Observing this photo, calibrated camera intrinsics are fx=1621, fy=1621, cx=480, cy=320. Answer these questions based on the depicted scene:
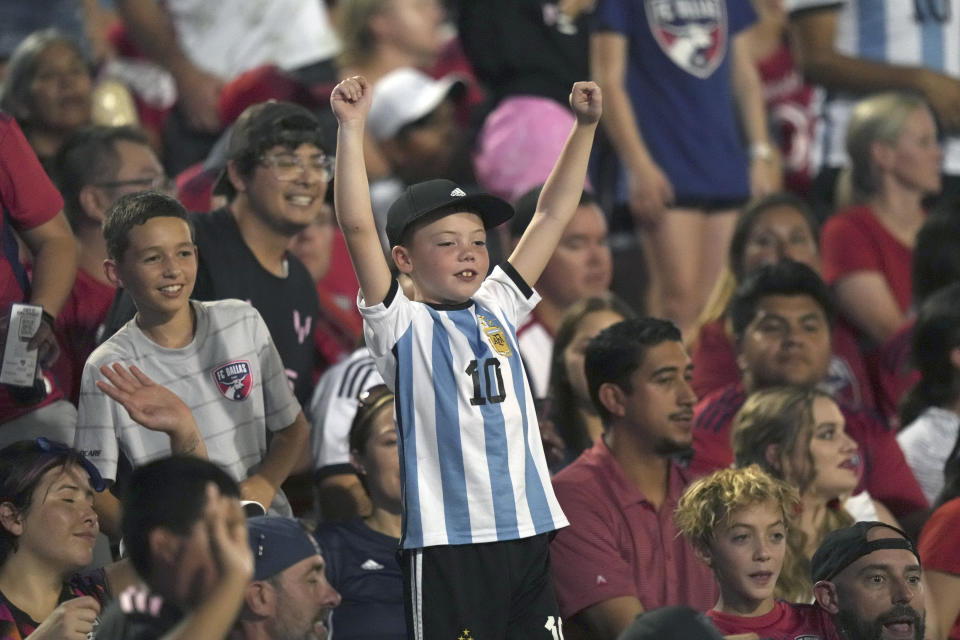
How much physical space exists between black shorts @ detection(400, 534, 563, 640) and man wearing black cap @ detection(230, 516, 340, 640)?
0.22m

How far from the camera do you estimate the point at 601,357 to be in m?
5.31

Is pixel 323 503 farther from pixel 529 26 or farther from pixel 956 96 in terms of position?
pixel 956 96

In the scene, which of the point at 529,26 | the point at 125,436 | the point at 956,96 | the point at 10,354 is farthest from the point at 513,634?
the point at 956,96

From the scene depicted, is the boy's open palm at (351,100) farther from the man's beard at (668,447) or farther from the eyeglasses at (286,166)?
the man's beard at (668,447)

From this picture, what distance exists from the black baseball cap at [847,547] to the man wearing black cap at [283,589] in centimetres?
141

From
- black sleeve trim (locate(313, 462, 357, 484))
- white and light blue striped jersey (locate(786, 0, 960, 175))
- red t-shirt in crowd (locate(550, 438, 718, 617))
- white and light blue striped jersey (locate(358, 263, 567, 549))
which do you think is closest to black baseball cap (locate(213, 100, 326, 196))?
black sleeve trim (locate(313, 462, 357, 484))

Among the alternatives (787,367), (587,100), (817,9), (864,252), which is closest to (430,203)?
(587,100)

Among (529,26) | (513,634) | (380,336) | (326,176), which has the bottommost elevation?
(513,634)

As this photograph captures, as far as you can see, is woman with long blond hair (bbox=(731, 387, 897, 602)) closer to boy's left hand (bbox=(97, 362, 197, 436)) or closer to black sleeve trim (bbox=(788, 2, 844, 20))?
boy's left hand (bbox=(97, 362, 197, 436))

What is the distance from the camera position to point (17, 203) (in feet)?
16.2

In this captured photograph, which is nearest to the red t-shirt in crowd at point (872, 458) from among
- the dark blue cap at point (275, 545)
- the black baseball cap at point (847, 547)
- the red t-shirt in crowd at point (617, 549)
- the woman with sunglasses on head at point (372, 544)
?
the red t-shirt in crowd at point (617, 549)

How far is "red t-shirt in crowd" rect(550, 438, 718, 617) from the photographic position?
4.94 metres

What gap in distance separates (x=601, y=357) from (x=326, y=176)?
1.08 meters

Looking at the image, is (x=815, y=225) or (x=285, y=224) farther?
(x=815, y=225)
